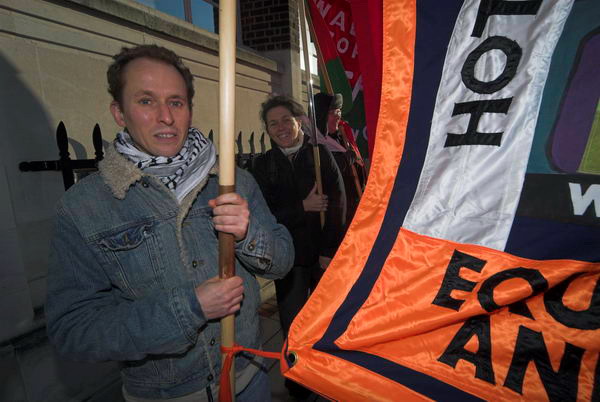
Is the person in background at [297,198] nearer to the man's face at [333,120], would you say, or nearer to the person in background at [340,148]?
the person in background at [340,148]

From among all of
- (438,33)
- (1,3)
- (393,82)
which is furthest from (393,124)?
(1,3)

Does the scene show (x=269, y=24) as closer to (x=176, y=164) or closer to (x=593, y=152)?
(x=176, y=164)

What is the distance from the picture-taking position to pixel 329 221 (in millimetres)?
2896

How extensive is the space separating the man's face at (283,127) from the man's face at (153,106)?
146cm

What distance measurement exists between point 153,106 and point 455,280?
1.22m

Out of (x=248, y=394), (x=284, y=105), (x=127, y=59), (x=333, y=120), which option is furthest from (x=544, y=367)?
(x=333, y=120)

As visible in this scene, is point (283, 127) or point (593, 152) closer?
point (593, 152)

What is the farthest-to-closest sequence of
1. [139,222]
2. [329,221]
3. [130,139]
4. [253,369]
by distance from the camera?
[329,221], [253,369], [130,139], [139,222]

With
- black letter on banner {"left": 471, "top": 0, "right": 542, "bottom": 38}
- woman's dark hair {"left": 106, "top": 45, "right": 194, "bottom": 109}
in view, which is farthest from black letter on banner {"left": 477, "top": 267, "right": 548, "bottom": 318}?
woman's dark hair {"left": 106, "top": 45, "right": 194, "bottom": 109}

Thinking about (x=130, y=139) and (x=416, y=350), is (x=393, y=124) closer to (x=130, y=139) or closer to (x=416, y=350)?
(x=416, y=350)

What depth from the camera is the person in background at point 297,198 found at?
249 cm

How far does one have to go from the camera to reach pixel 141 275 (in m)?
1.15

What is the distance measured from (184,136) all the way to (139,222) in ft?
1.36

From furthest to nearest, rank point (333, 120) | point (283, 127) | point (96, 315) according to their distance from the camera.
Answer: point (333, 120)
point (283, 127)
point (96, 315)
